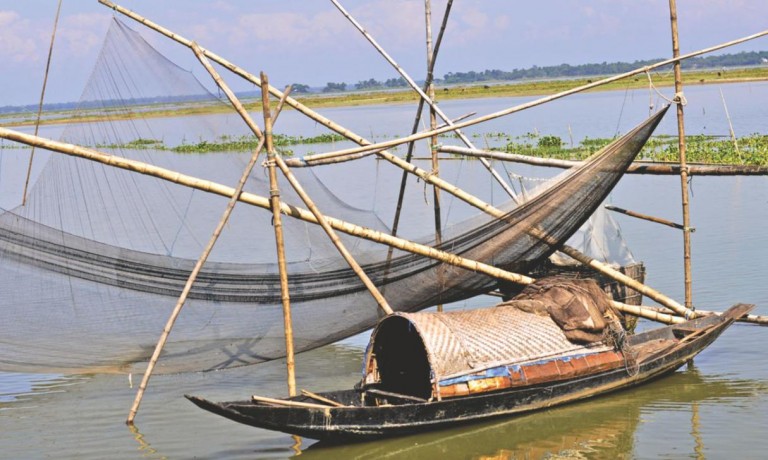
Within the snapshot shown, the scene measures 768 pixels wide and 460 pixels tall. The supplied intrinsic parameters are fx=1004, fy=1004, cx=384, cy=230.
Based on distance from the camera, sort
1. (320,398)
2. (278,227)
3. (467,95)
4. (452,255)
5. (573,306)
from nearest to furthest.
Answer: (320,398)
(278,227)
(573,306)
(452,255)
(467,95)

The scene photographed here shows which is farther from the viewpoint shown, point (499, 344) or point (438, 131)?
point (438, 131)

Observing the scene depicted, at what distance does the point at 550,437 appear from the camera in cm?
671

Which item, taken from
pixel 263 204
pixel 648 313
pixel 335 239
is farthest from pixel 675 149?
pixel 263 204

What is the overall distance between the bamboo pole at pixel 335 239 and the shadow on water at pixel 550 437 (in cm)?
94

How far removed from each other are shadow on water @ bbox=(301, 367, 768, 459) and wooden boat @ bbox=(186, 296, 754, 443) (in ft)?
0.38

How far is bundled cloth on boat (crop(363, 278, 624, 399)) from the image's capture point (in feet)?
21.4

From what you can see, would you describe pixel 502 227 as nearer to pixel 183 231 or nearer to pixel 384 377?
pixel 384 377

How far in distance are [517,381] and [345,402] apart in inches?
45.9

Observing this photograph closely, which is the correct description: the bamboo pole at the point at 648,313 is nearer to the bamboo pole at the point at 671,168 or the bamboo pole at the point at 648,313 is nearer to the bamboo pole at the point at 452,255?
the bamboo pole at the point at 452,255

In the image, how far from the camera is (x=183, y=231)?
809 centimetres

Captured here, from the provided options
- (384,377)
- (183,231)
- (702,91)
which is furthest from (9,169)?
(702,91)

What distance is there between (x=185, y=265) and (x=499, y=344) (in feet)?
7.99

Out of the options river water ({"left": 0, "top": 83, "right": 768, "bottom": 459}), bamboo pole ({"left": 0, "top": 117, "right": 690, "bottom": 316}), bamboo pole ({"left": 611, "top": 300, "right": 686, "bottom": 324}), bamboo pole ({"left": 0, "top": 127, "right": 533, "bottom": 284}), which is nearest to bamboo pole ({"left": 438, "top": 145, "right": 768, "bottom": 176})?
bamboo pole ({"left": 0, "top": 117, "right": 690, "bottom": 316})

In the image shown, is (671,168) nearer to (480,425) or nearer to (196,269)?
(480,425)
